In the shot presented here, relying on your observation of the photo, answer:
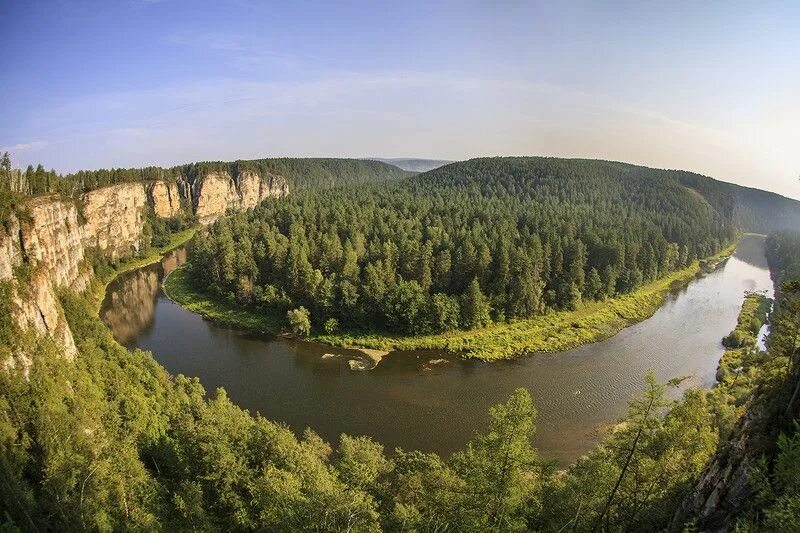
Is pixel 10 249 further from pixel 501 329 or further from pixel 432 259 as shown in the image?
pixel 501 329

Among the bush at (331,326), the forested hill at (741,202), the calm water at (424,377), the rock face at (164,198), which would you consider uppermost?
the forested hill at (741,202)

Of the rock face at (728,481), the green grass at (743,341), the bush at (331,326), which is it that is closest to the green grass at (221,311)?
the bush at (331,326)

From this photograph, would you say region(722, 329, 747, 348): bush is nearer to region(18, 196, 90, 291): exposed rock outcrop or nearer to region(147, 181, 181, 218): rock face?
region(18, 196, 90, 291): exposed rock outcrop

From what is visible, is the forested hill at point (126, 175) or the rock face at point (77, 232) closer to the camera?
the rock face at point (77, 232)

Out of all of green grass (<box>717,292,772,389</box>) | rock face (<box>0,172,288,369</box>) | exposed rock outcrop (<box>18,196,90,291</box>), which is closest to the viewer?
rock face (<box>0,172,288,369</box>)

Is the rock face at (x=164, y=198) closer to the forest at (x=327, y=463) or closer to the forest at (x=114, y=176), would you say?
the forest at (x=114, y=176)

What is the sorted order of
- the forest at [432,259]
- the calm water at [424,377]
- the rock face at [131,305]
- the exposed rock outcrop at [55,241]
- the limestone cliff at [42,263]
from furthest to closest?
the rock face at [131,305] < the forest at [432,259] < the exposed rock outcrop at [55,241] < the calm water at [424,377] < the limestone cliff at [42,263]

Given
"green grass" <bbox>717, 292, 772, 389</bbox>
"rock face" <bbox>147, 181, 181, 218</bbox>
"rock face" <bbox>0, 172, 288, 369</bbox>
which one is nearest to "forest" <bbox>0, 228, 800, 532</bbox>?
"rock face" <bbox>0, 172, 288, 369</bbox>
